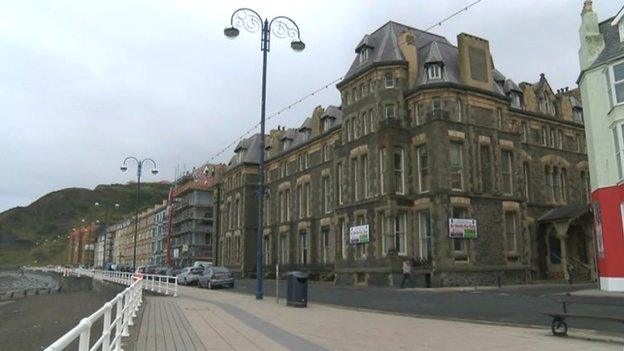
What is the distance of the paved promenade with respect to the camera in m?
10.4

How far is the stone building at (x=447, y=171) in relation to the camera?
37.2 metres

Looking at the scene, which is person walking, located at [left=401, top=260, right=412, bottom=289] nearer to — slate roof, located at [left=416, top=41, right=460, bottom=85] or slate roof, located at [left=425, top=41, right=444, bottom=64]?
slate roof, located at [left=416, top=41, right=460, bottom=85]

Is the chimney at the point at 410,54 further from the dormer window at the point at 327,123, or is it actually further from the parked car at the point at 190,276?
the parked car at the point at 190,276

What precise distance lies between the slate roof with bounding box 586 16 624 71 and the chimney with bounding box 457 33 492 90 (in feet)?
40.9

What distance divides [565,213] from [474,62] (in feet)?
43.5

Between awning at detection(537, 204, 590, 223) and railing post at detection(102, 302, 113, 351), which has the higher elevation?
awning at detection(537, 204, 590, 223)

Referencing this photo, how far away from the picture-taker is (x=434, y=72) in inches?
1567

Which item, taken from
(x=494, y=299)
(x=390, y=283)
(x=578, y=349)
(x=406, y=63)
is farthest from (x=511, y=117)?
(x=578, y=349)

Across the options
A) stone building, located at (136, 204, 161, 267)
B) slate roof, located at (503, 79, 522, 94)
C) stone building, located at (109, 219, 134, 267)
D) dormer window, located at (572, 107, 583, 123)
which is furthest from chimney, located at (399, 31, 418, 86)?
stone building, located at (109, 219, 134, 267)

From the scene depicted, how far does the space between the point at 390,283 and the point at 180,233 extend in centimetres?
6979

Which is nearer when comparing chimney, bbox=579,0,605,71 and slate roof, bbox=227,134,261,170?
chimney, bbox=579,0,605,71

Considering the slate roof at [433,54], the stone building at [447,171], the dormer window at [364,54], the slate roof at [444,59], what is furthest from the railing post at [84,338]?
the dormer window at [364,54]

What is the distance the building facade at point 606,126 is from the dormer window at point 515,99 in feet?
63.3

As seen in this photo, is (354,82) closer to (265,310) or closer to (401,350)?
(265,310)
